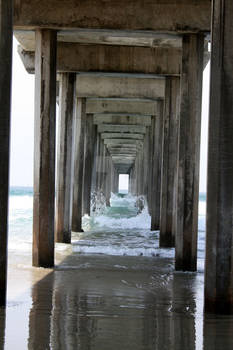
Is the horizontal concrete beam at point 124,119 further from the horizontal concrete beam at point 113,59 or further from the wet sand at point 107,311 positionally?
the wet sand at point 107,311

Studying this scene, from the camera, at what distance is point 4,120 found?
5.69 metres

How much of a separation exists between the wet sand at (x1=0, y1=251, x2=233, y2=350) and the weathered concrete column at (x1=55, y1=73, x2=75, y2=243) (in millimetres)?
3747

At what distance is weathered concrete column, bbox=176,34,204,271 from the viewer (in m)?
8.98

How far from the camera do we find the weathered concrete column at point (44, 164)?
29.3 feet

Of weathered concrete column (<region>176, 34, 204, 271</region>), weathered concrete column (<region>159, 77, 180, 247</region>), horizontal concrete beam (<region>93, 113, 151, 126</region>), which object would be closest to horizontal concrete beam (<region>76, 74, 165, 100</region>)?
weathered concrete column (<region>159, 77, 180, 247</region>)

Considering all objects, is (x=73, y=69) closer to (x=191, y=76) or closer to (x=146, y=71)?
(x=146, y=71)

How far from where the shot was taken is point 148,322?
5262 mm

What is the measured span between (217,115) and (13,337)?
286cm

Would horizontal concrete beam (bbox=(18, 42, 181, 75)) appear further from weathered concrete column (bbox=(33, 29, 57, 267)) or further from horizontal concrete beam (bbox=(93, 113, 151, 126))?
horizontal concrete beam (bbox=(93, 113, 151, 126))

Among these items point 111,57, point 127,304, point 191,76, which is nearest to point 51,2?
point 191,76

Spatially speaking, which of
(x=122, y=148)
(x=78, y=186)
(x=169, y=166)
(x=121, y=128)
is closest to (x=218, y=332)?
(x=169, y=166)

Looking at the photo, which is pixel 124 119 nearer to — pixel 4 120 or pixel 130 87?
pixel 130 87

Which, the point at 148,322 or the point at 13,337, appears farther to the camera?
the point at 148,322

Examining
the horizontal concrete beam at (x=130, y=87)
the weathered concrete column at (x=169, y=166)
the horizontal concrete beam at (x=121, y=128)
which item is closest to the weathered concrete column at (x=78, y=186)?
the horizontal concrete beam at (x=130, y=87)
